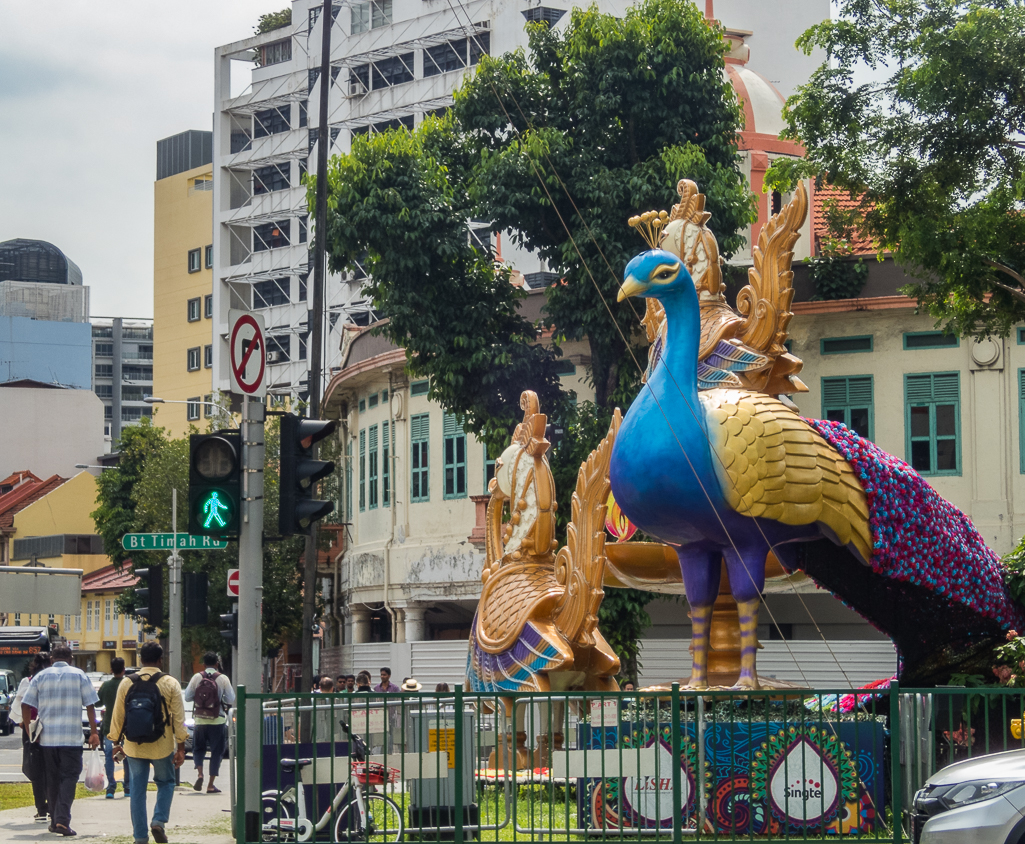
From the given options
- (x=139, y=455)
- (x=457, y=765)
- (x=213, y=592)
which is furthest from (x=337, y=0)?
(x=457, y=765)

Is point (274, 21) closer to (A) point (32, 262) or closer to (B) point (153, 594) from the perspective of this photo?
(A) point (32, 262)

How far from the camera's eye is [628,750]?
32.6 feet

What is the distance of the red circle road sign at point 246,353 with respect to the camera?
11.0 metres

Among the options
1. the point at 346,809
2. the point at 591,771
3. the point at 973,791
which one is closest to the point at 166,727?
the point at 346,809

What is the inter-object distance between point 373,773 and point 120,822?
476 centimetres

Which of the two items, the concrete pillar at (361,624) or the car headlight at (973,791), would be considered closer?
the car headlight at (973,791)

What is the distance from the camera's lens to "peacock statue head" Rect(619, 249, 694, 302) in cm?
1407

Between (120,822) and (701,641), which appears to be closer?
(701,641)

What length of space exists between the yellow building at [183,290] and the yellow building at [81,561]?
237 inches

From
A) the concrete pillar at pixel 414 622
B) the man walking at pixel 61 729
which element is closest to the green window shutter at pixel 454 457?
the concrete pillar at pixel 414 622

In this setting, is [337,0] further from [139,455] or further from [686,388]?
[686,388]

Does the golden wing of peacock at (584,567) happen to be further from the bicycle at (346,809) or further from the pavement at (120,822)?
the bicycle at (346,809)

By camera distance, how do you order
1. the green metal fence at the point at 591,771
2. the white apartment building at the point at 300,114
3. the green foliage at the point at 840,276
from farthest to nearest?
the white apartment building at the point at 300,114 < the green foliage at the point at 840,276 < the green metal fence at the point at 591,771

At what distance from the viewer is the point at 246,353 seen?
11.0 metres
